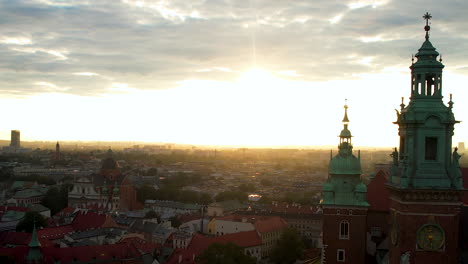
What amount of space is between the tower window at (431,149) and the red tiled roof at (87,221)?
63.3 metres

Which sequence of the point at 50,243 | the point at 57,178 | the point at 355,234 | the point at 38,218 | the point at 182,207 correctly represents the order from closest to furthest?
1. the point at 355,234
2. the point at 50,243
3. the point at 38,218
4. the point at 182,207
5. the point at 57,178

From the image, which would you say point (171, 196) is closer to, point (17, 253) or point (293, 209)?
point (293, 209)

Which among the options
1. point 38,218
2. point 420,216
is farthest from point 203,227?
point 420,216

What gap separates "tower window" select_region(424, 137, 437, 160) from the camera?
23562 mm

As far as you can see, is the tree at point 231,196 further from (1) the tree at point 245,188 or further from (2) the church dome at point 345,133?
(2) the church dome at point 345,133

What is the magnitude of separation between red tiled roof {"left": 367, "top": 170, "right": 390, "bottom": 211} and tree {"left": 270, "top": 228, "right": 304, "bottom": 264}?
2491 centimetres

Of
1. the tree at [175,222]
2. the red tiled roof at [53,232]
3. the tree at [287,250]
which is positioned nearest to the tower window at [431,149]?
the tree at [287,250]

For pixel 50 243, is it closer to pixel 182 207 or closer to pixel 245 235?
pixel 245 235

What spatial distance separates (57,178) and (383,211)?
174742mm

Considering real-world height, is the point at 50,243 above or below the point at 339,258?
below

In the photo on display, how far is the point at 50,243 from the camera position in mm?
66875

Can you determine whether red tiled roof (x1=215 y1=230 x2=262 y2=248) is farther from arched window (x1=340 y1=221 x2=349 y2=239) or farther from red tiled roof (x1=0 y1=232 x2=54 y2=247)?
arched window (x1=340 y1=221 x2=349 y2=239)

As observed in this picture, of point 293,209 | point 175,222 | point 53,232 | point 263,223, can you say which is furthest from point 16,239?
point 293,209

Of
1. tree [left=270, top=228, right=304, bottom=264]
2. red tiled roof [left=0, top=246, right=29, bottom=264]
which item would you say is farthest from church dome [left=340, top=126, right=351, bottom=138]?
red tiled roof [left=0, top=246, right=29, bottom=264]
